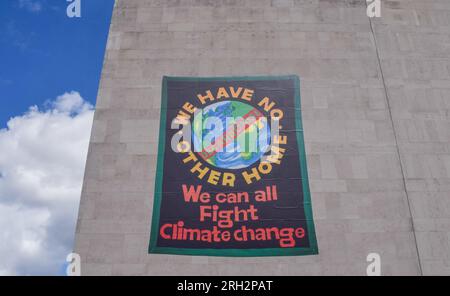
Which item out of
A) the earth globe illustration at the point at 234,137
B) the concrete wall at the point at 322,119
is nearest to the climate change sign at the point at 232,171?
the earth globe illustration at the point at 234,137

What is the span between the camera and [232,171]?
18641mm

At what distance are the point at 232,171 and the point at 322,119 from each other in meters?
5.04

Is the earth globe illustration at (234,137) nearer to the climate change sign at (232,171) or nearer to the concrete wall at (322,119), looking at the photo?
the climate change sign at (232,171)

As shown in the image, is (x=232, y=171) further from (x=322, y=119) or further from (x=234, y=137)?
(x=322, y=119)

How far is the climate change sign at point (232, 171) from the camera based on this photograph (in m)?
17.5

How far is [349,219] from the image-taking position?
17938mm

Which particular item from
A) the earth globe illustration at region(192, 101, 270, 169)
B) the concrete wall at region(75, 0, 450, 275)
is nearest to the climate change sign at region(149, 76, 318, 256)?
the earth globe illustration at region(192, 101, 270, 169)

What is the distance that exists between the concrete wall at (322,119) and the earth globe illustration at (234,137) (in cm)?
195

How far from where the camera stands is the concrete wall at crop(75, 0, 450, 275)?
17.4m

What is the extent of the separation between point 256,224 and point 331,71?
28.5ft
